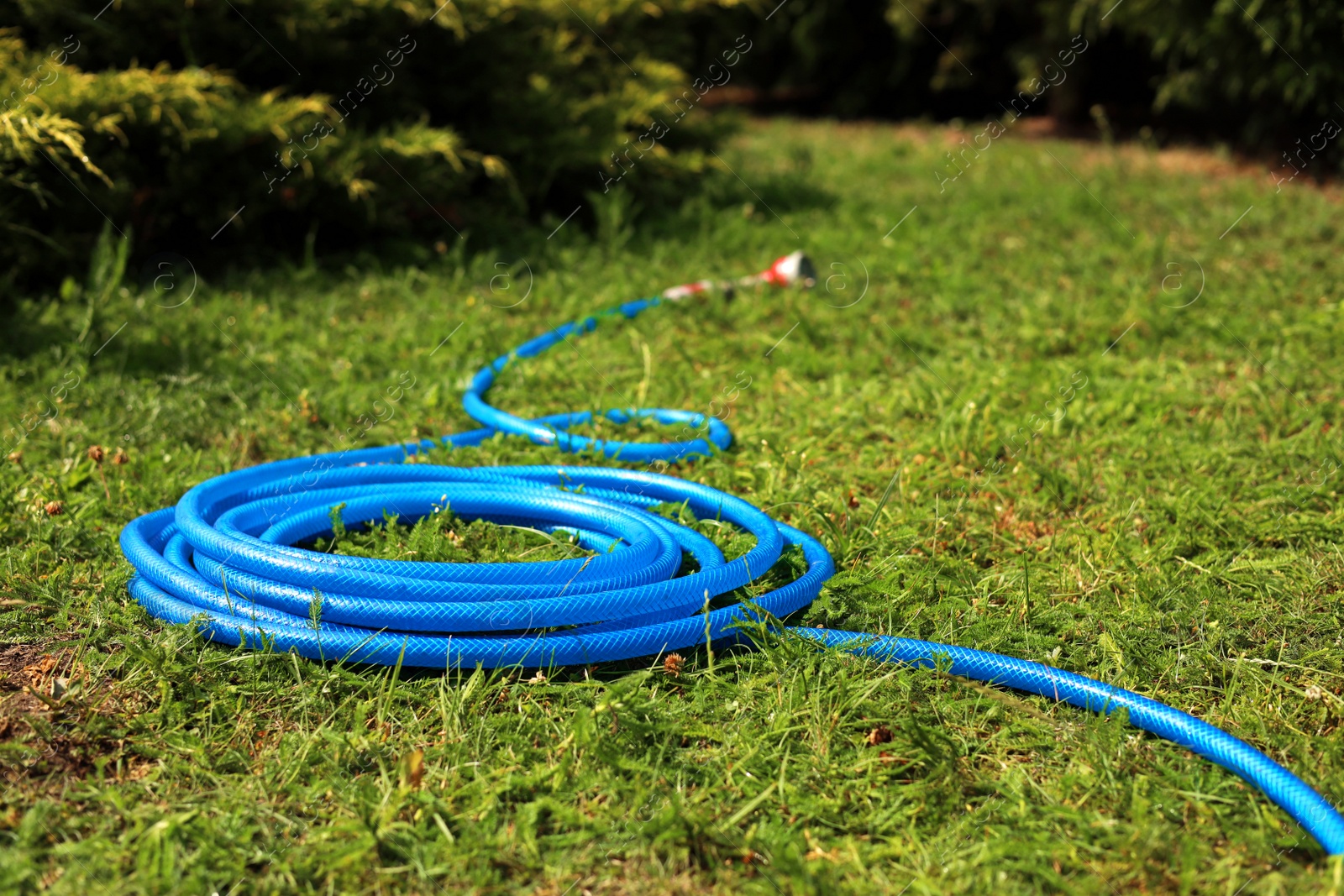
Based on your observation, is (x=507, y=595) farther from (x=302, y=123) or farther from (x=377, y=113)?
(x=377, y=113)

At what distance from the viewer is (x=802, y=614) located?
251 cm

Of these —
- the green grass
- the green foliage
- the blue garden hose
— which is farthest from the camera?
the green foliage

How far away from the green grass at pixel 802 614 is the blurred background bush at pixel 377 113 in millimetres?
420

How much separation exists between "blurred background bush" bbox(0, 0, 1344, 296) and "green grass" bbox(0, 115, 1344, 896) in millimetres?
420

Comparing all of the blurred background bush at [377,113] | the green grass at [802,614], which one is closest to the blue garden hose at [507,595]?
the green grass at [802,614]

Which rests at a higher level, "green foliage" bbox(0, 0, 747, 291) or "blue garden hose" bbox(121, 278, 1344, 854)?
"green foliage" bbox(0, 0, 747, 291)

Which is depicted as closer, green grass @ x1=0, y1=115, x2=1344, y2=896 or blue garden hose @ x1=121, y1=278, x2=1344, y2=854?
green grass @ x1=0, y1=115, x2=1344, y2=896

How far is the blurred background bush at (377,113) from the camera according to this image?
14.6 ft

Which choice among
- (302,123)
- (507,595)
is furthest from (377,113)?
(507,595)

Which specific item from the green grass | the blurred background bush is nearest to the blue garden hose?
the green grass

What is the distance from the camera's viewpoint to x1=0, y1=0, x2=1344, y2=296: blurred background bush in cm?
445

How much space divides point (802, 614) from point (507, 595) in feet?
2.30

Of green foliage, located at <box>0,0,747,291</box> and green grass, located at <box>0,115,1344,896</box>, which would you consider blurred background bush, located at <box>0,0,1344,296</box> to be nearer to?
green foliage, located at <box>0,0,747,291</box>

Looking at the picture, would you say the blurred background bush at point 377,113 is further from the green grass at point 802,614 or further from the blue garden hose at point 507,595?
the blue garden hose at point 507,595
